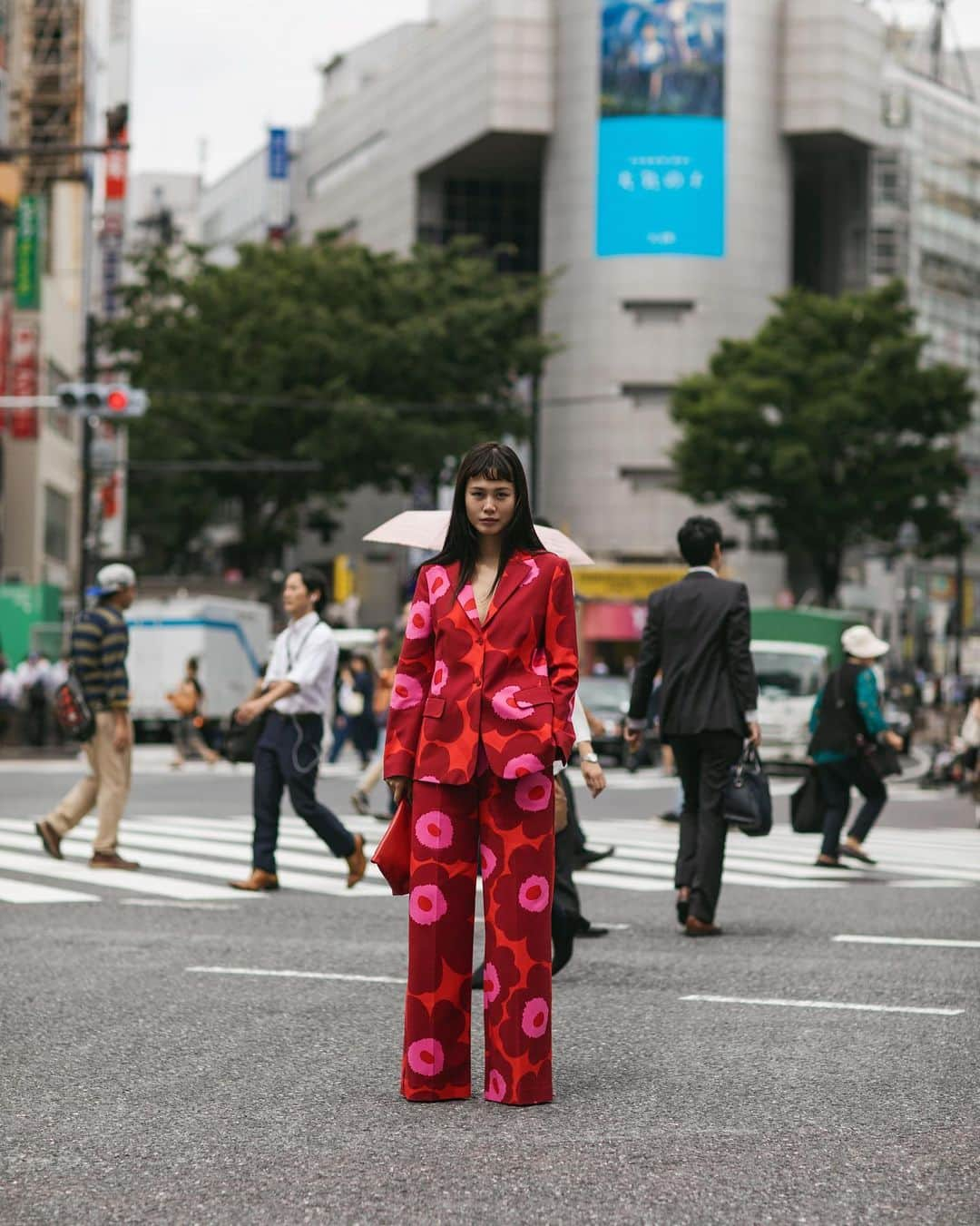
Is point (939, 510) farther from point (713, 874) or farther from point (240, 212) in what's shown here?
point (240, 212)

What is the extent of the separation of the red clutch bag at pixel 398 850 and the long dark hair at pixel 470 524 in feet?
2.00

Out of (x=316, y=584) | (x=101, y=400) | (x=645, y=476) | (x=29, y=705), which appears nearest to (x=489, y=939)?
(x=316, y=584)

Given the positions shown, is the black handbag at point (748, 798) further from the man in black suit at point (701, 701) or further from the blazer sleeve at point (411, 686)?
the blazer sleeve at point (411, 686)

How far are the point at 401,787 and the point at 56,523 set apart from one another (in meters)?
59.0

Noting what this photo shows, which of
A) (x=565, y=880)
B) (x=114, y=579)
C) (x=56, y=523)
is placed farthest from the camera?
(x=56, y=523)

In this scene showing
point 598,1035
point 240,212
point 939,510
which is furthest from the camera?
point 240,212

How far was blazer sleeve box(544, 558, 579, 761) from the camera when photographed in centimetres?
571

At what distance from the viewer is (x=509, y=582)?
5.75 m

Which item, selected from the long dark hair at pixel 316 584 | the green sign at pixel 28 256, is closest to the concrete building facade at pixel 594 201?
the green sign at pixel 28 256

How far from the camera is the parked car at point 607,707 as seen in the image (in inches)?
1313

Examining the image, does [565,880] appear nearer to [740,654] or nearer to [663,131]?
[740,654]

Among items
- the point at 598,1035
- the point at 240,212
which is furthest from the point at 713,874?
the point at 240,212

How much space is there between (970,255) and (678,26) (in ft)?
58.1

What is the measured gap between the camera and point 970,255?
84438 millimetres
